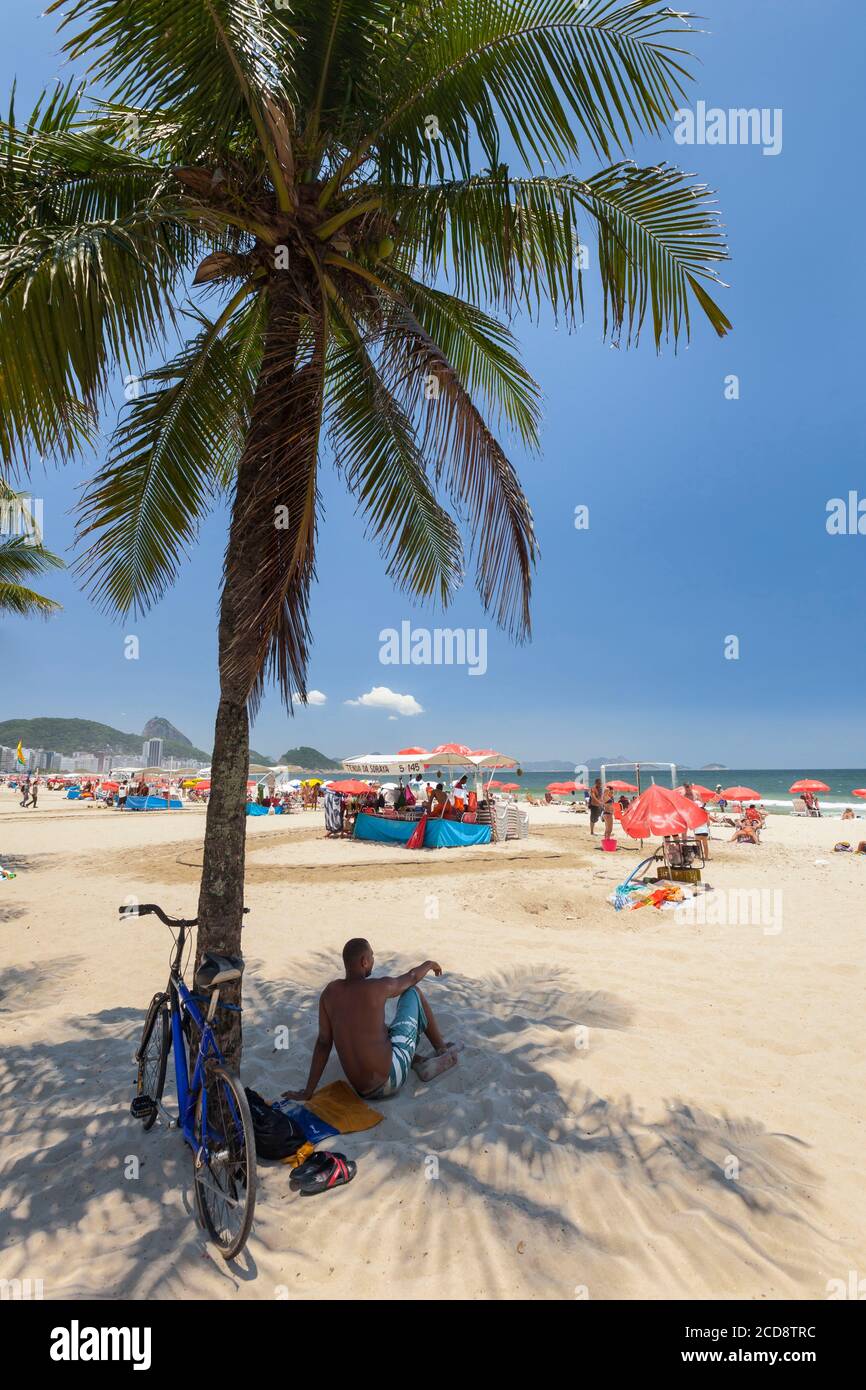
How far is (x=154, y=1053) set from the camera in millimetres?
3926

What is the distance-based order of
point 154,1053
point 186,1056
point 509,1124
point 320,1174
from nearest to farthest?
point 320,1174
point 186,1056
point 509,1124
point 154,1053

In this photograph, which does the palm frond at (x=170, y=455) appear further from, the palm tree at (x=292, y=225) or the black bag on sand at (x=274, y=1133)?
the black bag on sand at (x=274, y=1133)

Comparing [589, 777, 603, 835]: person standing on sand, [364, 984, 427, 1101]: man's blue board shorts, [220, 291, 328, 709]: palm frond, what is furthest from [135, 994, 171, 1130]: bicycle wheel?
[589, 777, 603, 835]: person standing on sand

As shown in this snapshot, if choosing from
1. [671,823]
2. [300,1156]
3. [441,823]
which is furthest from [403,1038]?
[441,823]

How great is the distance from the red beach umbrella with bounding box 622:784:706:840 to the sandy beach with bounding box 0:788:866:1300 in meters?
1.90

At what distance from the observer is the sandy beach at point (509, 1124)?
2.57 m

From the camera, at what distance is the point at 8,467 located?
338 centimetres

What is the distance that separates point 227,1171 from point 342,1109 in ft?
3.71

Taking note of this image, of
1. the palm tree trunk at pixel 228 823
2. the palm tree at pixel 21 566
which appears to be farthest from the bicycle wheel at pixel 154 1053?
the palm tree at pixel 21 566

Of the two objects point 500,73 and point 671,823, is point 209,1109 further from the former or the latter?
Result: point 671,823

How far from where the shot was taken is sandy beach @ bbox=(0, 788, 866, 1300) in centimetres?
257

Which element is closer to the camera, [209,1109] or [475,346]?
[209,1109]
